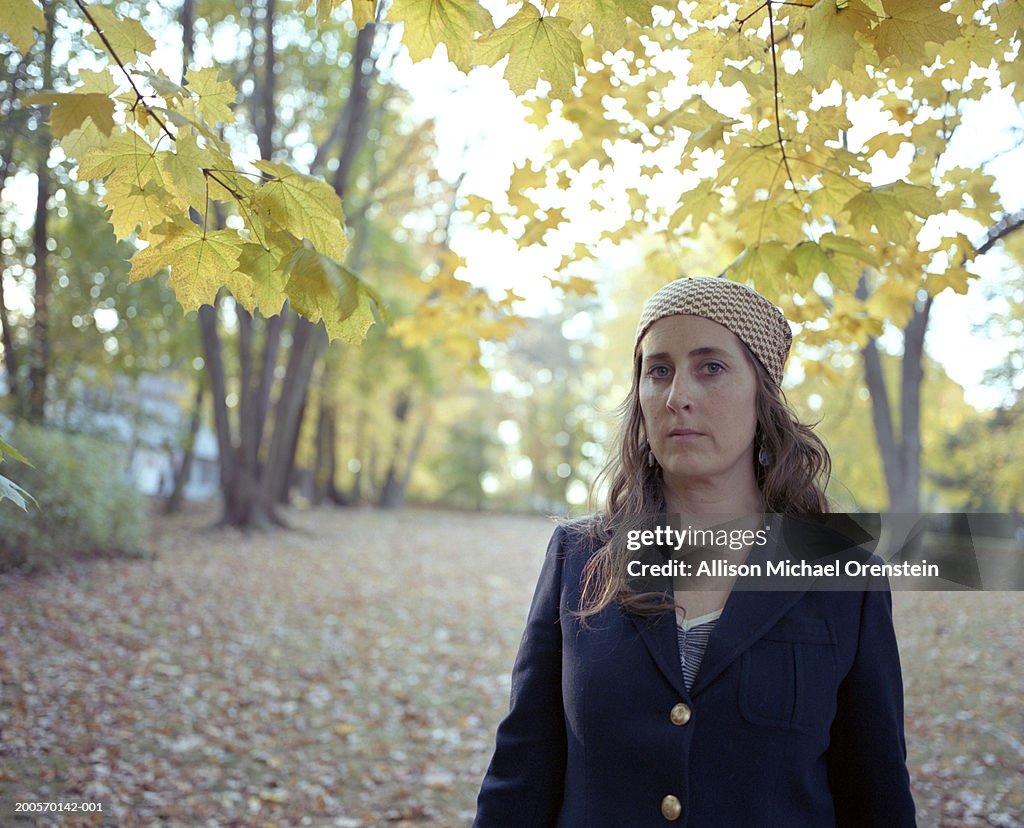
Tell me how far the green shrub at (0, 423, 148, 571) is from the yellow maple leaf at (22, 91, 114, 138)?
287 inches

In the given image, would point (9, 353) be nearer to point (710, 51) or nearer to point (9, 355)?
point (9, 355)

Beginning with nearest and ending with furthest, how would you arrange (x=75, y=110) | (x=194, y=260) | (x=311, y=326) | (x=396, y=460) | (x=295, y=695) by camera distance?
(x=75, y=110) → (x=194, y=260) → (x=295, y=695) → (x=311, y=326) → (x=396, y=460)

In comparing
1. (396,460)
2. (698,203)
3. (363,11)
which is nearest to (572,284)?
(698,203)

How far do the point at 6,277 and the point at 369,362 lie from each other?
11.2 m

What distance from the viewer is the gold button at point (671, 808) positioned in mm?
1671

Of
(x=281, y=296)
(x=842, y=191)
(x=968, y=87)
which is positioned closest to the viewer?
(x=281, y=296)

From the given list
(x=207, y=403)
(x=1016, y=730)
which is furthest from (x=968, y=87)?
(x=207, y=403)

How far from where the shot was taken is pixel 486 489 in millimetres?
36562

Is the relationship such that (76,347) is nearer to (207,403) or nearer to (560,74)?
(560,74)

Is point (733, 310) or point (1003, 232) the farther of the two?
point (1003, 232)

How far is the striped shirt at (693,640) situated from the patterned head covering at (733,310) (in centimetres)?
62

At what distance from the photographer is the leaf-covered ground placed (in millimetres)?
4719

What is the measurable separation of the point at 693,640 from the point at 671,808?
13.8 inches

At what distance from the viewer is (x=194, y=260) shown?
1989 mm
